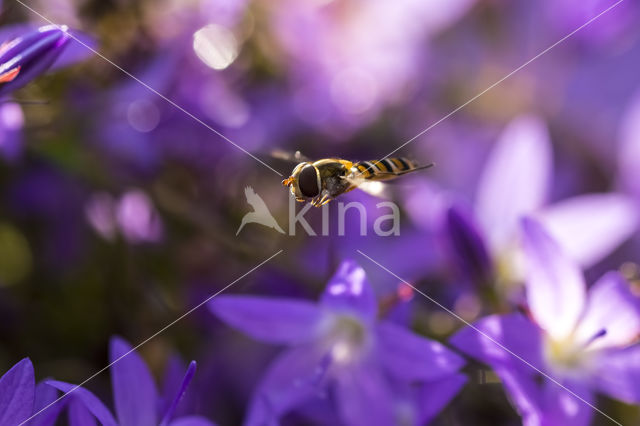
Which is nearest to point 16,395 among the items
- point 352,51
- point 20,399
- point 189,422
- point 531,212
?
point 20,399

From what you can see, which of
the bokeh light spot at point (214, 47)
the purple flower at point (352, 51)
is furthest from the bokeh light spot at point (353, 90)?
the bokeh light spot at point (214, 47)

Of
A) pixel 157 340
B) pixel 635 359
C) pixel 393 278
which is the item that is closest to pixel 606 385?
pixel 635 359

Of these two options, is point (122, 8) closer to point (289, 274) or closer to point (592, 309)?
point (289, 274)

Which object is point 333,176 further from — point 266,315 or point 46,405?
point 46,405

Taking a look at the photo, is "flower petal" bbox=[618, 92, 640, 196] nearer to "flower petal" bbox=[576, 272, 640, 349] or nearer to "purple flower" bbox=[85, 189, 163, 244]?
"flower petal" bbox=[576, 272, 640, 349]

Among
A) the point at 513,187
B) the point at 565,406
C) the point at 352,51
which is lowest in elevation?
the point at 565,406

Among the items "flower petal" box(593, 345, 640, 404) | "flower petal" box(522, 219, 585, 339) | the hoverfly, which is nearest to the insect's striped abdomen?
the hoverfly
